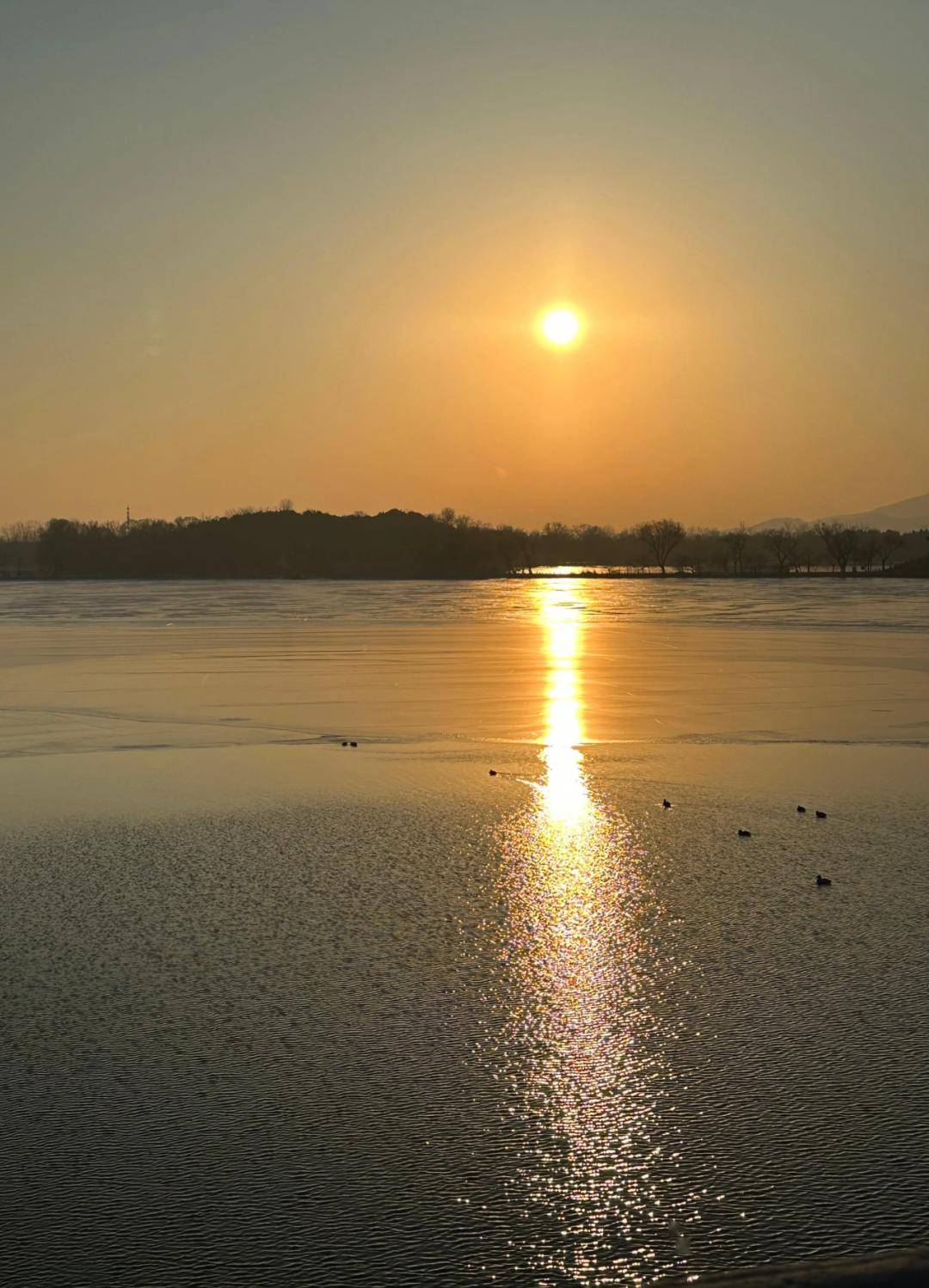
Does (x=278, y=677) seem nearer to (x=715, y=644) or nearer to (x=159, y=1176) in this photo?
(x=715, y=644)

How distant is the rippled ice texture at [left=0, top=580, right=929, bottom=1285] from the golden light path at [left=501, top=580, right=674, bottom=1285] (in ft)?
0.06

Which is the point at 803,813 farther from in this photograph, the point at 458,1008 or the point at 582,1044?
the point at 582,1044

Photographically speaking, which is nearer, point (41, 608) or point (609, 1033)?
point (609, 1033)

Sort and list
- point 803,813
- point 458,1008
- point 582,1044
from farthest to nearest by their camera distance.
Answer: point 803,813 < point 458,1008 < point 582,1044

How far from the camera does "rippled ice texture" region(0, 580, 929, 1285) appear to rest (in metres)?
4.09

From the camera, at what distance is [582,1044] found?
5609 mm

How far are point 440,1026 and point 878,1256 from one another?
241 centimetres

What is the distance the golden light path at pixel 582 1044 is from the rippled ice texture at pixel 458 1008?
2 centimetres

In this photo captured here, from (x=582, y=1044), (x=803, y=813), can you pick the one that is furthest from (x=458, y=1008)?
(x=803, y=813)

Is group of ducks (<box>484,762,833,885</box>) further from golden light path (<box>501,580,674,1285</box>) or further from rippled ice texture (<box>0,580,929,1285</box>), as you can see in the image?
golden light path (<box>501,580,674,1285</box>)

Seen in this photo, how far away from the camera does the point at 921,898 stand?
26.7 ft

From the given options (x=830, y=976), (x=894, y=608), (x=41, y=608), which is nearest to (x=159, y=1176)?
(x=830, y=976)

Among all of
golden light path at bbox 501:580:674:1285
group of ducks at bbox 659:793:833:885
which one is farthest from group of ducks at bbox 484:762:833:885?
golden light path at bbox 501:580:674:1285

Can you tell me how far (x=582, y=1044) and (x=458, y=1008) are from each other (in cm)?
72
